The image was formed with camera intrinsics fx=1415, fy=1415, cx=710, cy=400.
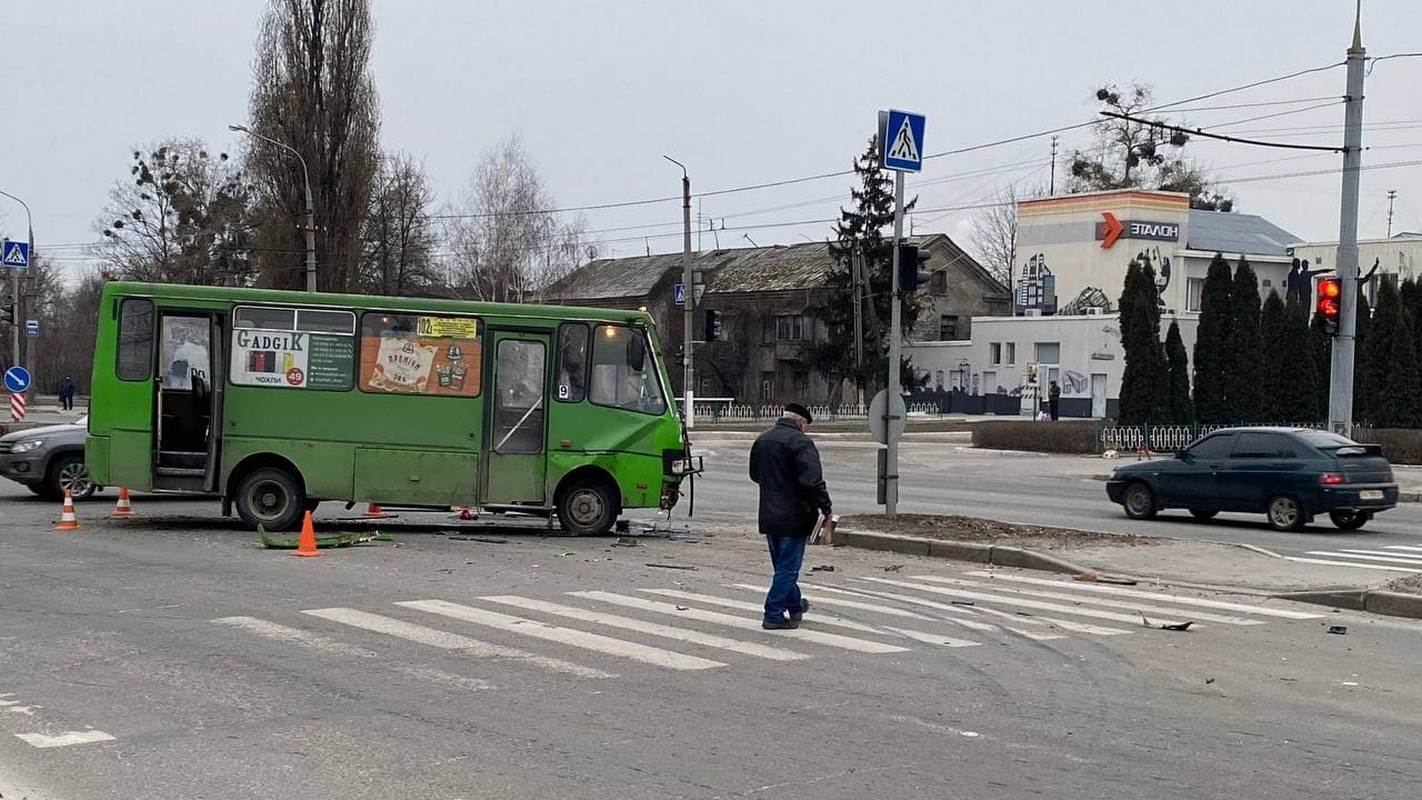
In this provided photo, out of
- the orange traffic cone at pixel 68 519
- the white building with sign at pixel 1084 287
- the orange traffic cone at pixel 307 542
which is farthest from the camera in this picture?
the white building with sign at pixel 1084 287

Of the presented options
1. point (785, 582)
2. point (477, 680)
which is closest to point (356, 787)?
point (477, 680)

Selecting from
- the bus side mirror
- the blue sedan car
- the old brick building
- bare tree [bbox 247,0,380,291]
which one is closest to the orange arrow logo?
the old brick building

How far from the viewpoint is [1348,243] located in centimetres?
2708

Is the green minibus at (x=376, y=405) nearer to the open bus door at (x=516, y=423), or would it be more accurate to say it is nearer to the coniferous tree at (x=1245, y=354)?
the open bus door at (x=516, y=423)

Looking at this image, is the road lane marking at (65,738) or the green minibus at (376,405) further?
the green minibus at (376,405)

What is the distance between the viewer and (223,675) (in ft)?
29.3

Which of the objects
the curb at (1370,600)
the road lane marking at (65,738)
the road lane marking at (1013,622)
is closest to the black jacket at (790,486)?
the road lane marking at (1013,622)

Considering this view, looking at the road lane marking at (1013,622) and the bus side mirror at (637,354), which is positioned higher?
the bus side mirror at (637,354)

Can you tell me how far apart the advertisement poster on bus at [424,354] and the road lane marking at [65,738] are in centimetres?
1071

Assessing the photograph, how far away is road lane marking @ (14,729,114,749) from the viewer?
23.8 feet

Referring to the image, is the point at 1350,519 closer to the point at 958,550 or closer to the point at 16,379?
the point at 958,550

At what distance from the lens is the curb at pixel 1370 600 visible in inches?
492

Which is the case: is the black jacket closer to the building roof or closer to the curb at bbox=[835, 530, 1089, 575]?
the curb at bbox=[835, 530, 1089, 575]

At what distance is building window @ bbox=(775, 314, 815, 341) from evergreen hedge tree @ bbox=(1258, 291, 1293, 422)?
35188 mm
